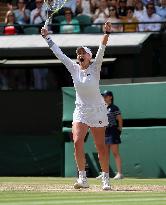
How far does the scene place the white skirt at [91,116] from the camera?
11367 mm

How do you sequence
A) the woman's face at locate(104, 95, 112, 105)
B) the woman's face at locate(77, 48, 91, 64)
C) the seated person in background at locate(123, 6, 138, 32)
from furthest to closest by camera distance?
the seated person in background at locate(123, 6, 138, 32), the woman's face at locate(104, 95, 112, 105), the woman's face at locate(77, 48, 91, 64)

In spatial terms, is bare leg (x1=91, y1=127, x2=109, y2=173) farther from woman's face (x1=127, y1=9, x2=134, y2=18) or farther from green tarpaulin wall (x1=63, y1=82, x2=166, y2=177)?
woman's face (x1=127, y1=9, x2=134, y2=18)

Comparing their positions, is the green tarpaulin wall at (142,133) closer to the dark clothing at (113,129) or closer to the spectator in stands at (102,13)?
the dark clothing at (113,129)

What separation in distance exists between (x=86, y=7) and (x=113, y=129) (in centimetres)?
610

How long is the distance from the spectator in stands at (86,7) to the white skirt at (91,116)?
10153mm

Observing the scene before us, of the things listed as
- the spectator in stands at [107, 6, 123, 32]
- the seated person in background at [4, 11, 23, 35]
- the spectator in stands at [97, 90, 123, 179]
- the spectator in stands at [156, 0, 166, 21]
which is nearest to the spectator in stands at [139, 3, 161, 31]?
the spectator in stands at [156, 0, 166, 21]

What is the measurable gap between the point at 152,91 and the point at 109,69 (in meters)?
3.30

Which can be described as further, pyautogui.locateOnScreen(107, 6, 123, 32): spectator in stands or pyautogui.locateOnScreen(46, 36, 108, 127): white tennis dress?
pyautogui.locateOnScreen(107, 6, 123, 32): spectator in stands

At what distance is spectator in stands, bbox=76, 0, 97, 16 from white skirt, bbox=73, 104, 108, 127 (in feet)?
33.3

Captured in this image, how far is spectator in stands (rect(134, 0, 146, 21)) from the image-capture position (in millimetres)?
20391

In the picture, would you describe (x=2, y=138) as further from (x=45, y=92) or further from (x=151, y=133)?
(x=151, y=133)

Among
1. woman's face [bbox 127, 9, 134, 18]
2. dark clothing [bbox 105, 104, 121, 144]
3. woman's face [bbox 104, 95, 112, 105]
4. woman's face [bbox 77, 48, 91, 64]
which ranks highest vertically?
woman's face [bbox 77, 48, 91, 64]

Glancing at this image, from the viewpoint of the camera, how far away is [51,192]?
422 inches

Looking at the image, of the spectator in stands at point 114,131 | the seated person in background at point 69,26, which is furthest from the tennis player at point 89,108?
the seated person in background at point 69,26
